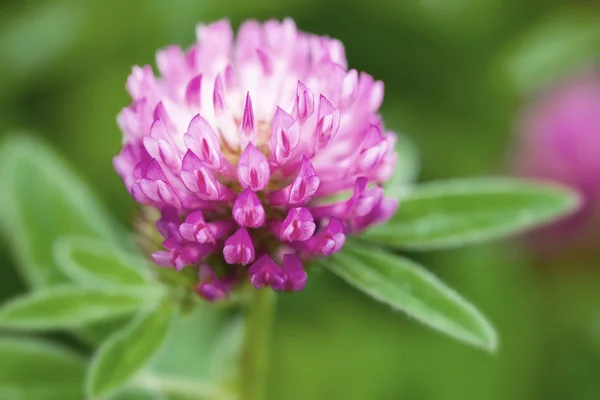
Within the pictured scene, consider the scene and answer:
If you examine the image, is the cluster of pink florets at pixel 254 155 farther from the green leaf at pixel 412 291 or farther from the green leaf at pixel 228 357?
Result: the green leaf at pixel 228 357

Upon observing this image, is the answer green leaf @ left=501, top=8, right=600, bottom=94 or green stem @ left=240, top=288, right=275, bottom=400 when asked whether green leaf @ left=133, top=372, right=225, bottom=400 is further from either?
green leaf @ left=501, top=8, right=600, bottom=94

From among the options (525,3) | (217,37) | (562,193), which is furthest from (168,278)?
(525,3)

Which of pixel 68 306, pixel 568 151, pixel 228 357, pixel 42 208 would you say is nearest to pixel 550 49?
pixel 568 151

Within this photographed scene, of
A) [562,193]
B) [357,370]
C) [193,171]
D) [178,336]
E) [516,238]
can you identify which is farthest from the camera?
[516,238]

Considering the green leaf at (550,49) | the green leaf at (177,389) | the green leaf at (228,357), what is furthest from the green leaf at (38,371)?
the green leaf at (550,49)

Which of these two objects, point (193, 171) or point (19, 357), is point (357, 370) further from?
point (193, 171)
